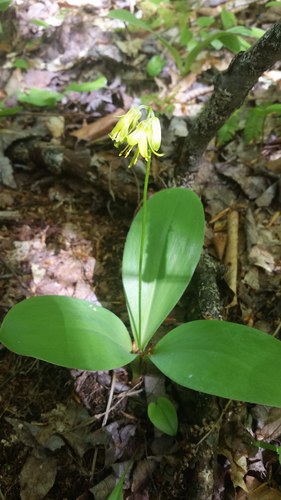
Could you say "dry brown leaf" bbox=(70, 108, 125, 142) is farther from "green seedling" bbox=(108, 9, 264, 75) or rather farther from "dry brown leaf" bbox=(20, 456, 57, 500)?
"dry brown leaf" bbox=(20, 456, 57, 500)

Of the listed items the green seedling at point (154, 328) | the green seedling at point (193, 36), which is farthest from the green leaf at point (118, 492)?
the green seedling at point (193, 36)

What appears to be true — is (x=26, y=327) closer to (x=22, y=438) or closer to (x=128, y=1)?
(x=22, y=438)

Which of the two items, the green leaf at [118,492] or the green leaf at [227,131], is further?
the green leaf at [227,131]

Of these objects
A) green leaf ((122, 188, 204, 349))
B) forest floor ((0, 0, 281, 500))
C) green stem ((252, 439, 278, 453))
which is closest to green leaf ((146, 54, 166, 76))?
forest floor ((0, 0, 281, 500))

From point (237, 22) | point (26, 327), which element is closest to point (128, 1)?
point (237, 22)

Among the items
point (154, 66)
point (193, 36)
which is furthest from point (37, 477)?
point (193, 36)

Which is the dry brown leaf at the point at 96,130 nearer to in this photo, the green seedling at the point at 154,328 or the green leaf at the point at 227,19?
the green seedling at the point at 154,328
